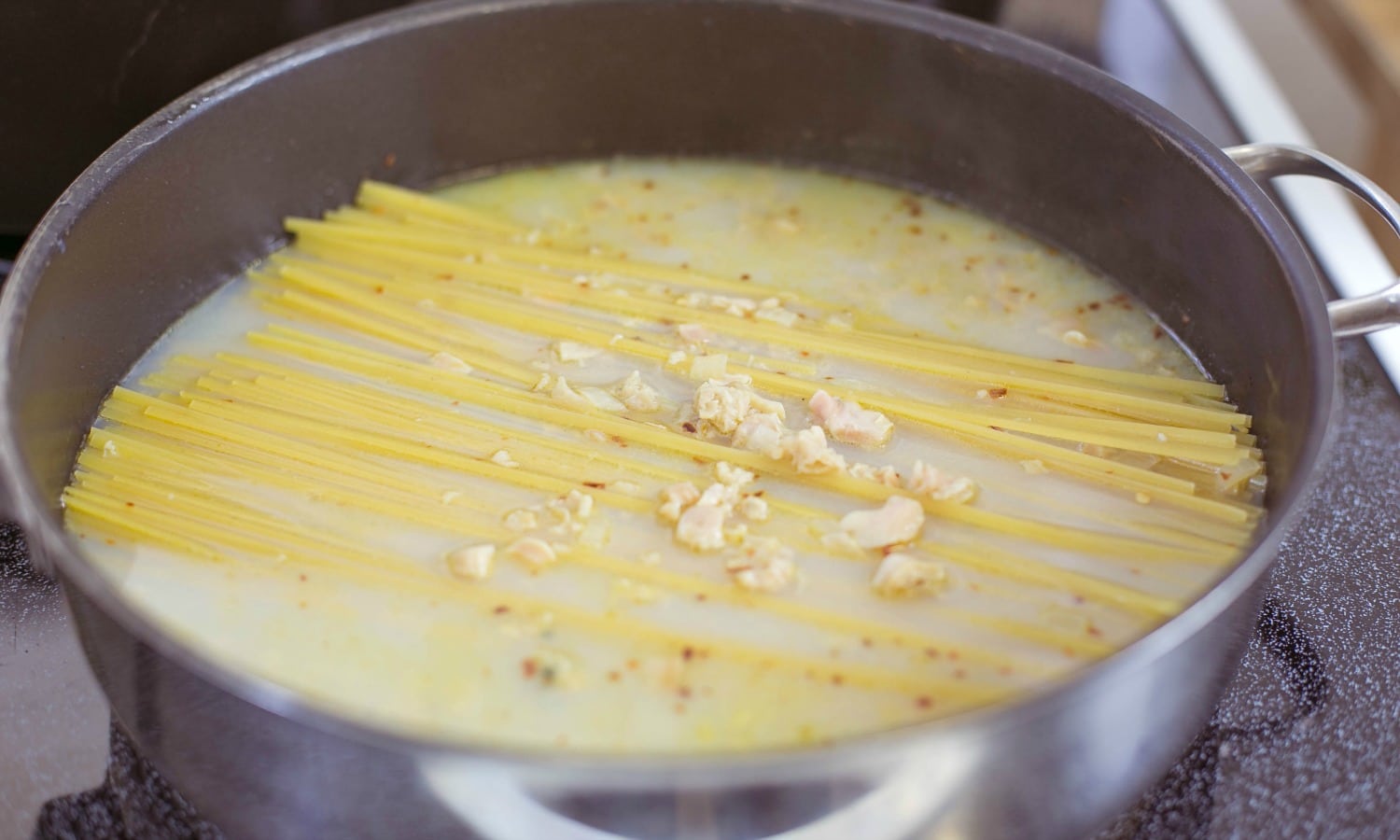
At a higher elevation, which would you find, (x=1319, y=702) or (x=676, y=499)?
(x=676, y=499)


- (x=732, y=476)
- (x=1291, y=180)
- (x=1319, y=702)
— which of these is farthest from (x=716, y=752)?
(x=1291, y=180)

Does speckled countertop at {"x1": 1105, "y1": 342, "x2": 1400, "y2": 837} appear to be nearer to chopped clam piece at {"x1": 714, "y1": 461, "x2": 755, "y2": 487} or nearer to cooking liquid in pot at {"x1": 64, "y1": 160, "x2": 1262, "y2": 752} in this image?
cooking liquid in pot at {"x1": 64, "y1": 160, "x2": 1262, "y2": 752}

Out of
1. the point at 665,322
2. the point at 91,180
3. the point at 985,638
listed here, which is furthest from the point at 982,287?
the point at 91,180

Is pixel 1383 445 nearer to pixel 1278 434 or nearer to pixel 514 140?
pixel 1278 434

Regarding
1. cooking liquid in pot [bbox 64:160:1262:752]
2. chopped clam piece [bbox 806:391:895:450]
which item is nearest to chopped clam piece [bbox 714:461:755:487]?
cooking liquid in pot [bbox 64:160:1262:752]

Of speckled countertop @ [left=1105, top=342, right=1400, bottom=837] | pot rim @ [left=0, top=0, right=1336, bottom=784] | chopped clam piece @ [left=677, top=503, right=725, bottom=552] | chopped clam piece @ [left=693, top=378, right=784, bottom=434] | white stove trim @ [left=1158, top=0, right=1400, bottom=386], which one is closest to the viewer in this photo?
pot rim @ [left=0, top=0, right=1336, bottom=784]

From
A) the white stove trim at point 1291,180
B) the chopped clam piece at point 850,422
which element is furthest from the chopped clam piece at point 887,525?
the white stove trim at point 1291,180

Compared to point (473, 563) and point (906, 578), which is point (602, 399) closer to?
point (473, 563)
